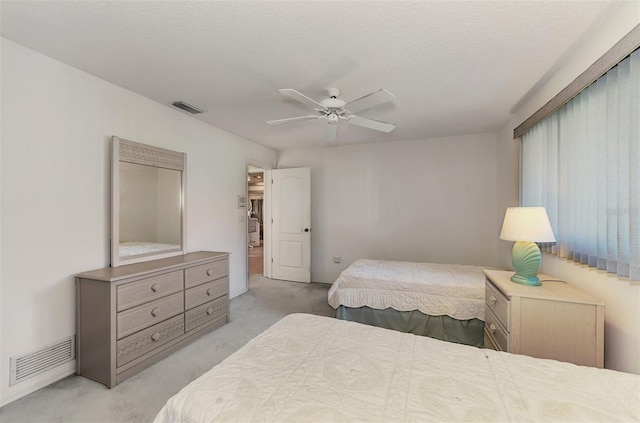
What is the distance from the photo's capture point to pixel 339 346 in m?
1.39

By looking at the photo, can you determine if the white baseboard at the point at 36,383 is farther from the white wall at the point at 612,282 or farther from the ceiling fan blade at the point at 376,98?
the white wall at the point at 612,282

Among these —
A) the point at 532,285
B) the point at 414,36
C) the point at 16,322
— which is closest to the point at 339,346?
the point at 532,285

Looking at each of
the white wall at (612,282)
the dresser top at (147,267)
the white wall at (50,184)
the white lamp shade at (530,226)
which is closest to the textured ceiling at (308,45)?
the white wall at (612,282)

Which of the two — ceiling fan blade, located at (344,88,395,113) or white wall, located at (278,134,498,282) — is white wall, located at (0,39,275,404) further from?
white wall, located at (278,134,498,282)

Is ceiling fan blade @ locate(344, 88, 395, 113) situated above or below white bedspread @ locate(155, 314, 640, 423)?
above

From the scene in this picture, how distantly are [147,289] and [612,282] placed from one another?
329cm

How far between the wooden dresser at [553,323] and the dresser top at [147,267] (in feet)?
8.86

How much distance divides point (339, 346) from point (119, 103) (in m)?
2.84

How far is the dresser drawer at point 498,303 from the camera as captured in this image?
1828mm

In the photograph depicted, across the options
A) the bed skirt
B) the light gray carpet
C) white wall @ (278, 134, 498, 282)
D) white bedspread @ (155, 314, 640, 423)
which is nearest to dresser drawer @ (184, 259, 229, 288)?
the light gray carpet

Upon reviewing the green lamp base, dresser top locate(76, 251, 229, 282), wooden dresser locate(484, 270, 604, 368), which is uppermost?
the green lamp base

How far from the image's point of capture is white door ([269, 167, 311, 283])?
15.8 feet

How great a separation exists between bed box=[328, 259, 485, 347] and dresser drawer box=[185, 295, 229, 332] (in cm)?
123

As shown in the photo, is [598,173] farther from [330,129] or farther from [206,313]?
[206,313]
